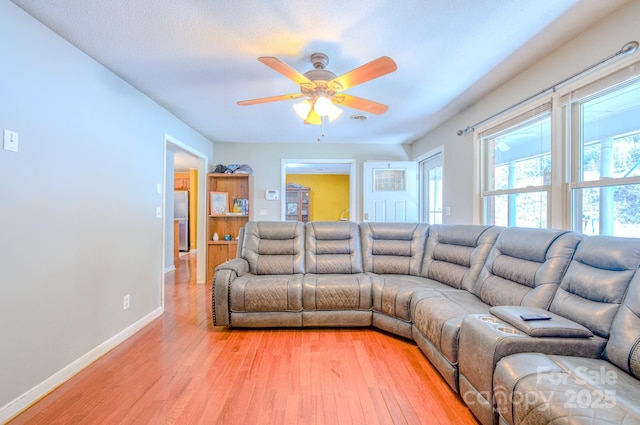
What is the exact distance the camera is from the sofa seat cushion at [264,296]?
2.56 meters

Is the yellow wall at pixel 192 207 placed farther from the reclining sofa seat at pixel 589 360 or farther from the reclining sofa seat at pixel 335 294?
the reclining sofa seat at pixel 589 360

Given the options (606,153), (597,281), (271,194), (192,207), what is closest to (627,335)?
(597,281)

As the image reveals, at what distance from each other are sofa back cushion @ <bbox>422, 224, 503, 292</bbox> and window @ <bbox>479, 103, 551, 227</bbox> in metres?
0.35

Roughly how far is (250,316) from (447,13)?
278cm

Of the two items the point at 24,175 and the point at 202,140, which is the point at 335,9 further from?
the point at 202,140

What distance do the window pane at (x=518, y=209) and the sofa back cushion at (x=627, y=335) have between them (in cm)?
103

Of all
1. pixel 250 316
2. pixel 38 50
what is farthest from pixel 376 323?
pixel 38 50

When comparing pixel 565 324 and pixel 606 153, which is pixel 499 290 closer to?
pixel 565 324

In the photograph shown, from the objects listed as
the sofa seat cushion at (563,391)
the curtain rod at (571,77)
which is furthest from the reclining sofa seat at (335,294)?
the curtain rod at (571,77)

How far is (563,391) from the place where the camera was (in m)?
1.02

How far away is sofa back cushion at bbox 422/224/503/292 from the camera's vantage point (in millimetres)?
2387

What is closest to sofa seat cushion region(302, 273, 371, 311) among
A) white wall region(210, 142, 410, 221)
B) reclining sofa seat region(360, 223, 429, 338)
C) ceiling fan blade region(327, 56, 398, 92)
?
reclining sofa seat region(360, 223, 429, 338)

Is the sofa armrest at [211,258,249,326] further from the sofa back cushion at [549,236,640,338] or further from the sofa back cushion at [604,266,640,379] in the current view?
the sofa back cushion at [604,266,640,379]

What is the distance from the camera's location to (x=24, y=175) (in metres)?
1.62
